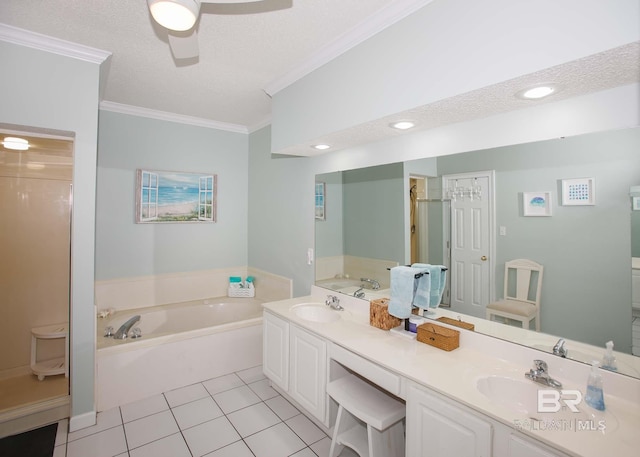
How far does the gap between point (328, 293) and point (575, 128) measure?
6.85ft

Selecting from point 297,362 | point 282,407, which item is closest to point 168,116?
point 297,362

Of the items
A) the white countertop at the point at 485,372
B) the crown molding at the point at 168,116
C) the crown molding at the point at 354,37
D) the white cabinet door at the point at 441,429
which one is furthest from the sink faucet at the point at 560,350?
the crown molding at the point at 168,116

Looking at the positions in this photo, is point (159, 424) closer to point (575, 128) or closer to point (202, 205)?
point (202, 205)

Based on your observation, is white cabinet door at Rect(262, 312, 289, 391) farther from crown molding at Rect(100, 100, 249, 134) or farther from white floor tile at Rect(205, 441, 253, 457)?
crown molding at Rect(100, 100, 249, 134)

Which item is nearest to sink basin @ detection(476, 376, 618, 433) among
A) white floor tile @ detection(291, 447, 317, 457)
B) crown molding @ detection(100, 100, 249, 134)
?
white floor tile @ detection(291, 447, 317, 457)

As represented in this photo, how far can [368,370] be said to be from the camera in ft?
5.64

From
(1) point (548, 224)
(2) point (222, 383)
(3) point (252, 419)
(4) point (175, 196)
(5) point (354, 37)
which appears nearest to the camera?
(1) point (548, 224)

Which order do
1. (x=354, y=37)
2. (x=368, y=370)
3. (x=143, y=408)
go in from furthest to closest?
1. (x=143, y=408)
2. (x=354, y=37)
3. (x=368, y=370)

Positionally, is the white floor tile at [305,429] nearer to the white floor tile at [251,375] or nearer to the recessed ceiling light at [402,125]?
the white floor tile at [251,375]

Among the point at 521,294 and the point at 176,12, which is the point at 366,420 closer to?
the point at 521,294

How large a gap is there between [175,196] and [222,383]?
6.83 feet

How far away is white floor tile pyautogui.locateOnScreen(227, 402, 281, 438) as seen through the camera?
2234 mm

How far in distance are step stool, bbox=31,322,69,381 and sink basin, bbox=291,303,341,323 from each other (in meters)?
2.08

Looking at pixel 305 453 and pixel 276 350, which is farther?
pixel 276 350
